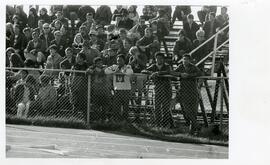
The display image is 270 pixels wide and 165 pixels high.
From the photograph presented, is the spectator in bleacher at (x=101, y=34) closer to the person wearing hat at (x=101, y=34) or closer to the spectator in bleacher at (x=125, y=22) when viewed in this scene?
the person wearing hat at (x=101, y=34)

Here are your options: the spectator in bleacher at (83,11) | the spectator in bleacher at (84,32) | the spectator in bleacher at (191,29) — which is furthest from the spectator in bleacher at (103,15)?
the spectator in bleacher at (191,29)

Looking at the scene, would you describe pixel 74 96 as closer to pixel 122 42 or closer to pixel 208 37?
pixel 122 42

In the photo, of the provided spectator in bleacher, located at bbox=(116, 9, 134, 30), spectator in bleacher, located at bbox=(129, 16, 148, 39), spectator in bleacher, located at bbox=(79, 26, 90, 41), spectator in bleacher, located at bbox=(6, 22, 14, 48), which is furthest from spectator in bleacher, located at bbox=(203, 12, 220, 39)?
spectator in bleacher, located at bbox=(6, 22, 14, 48)

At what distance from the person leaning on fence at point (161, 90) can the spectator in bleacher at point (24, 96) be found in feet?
6.47

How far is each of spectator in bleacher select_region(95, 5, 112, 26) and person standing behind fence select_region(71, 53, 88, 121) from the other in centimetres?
91

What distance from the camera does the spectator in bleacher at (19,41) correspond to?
11.4m

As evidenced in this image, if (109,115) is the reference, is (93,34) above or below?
above

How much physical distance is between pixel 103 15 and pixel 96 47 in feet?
2.06

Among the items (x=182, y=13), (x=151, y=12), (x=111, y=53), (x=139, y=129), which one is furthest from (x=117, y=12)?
(x=139, y=129)

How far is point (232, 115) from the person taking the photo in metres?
9.52

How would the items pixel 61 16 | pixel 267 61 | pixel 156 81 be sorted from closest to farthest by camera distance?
pixel 267 61 → pixel 156 81 → pixel 61 16

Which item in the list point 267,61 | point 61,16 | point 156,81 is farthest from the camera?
point 61,16

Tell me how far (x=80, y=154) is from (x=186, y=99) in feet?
6.50

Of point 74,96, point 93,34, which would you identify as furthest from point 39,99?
point 93,34
